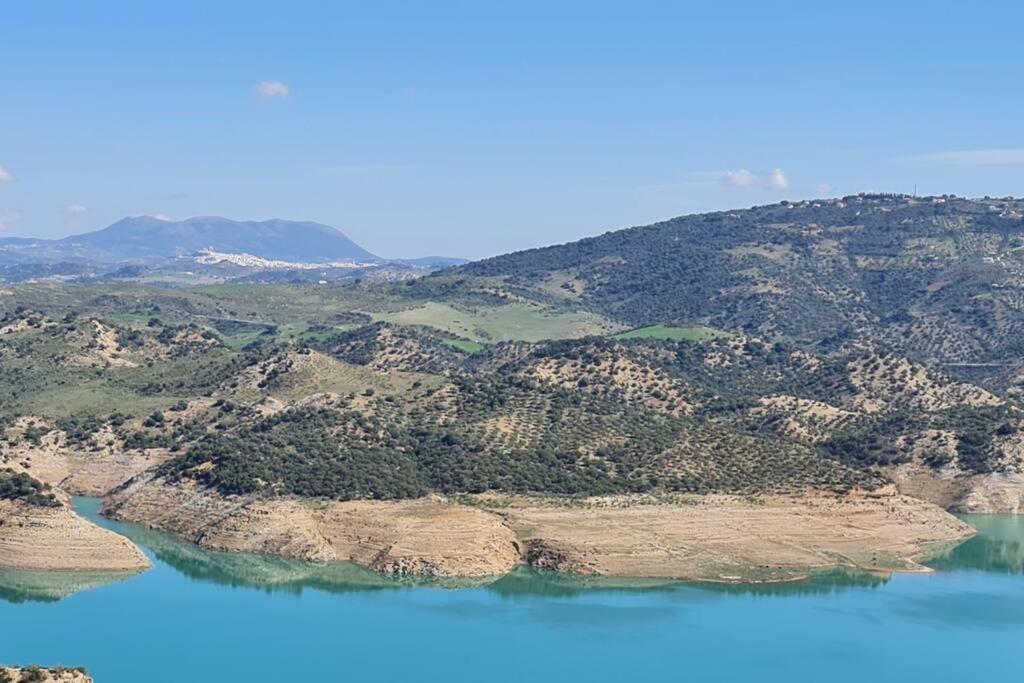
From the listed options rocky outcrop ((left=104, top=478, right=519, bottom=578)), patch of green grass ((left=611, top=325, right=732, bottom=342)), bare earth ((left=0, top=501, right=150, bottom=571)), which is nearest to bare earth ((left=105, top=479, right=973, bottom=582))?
rocky outcrop ((left=104, top=478, right=519, bottom=578))

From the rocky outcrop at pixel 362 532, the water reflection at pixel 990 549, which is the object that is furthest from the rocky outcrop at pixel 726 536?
the rocky outcrop at pixel 362 532

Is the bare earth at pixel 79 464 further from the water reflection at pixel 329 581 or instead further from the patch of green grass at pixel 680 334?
the patch of green grass at pixel 680 334

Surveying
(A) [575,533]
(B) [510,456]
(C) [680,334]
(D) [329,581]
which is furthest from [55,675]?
(C) [680,334]

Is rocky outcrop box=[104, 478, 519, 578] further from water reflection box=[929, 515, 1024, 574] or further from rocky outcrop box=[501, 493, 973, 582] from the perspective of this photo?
water reflection box=[929, 515, 1024, 574]

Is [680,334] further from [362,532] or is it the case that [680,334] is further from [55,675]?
[55,675]

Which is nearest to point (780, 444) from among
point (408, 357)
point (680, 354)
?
point (680, 354)

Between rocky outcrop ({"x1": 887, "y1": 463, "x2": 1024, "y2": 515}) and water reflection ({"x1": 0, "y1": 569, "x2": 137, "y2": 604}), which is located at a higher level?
rocky outcrop ({"x1": 887, "y1": 463, "x2": 1024, "y2": 515})

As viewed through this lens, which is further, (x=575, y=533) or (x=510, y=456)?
(x=510, y=456)
